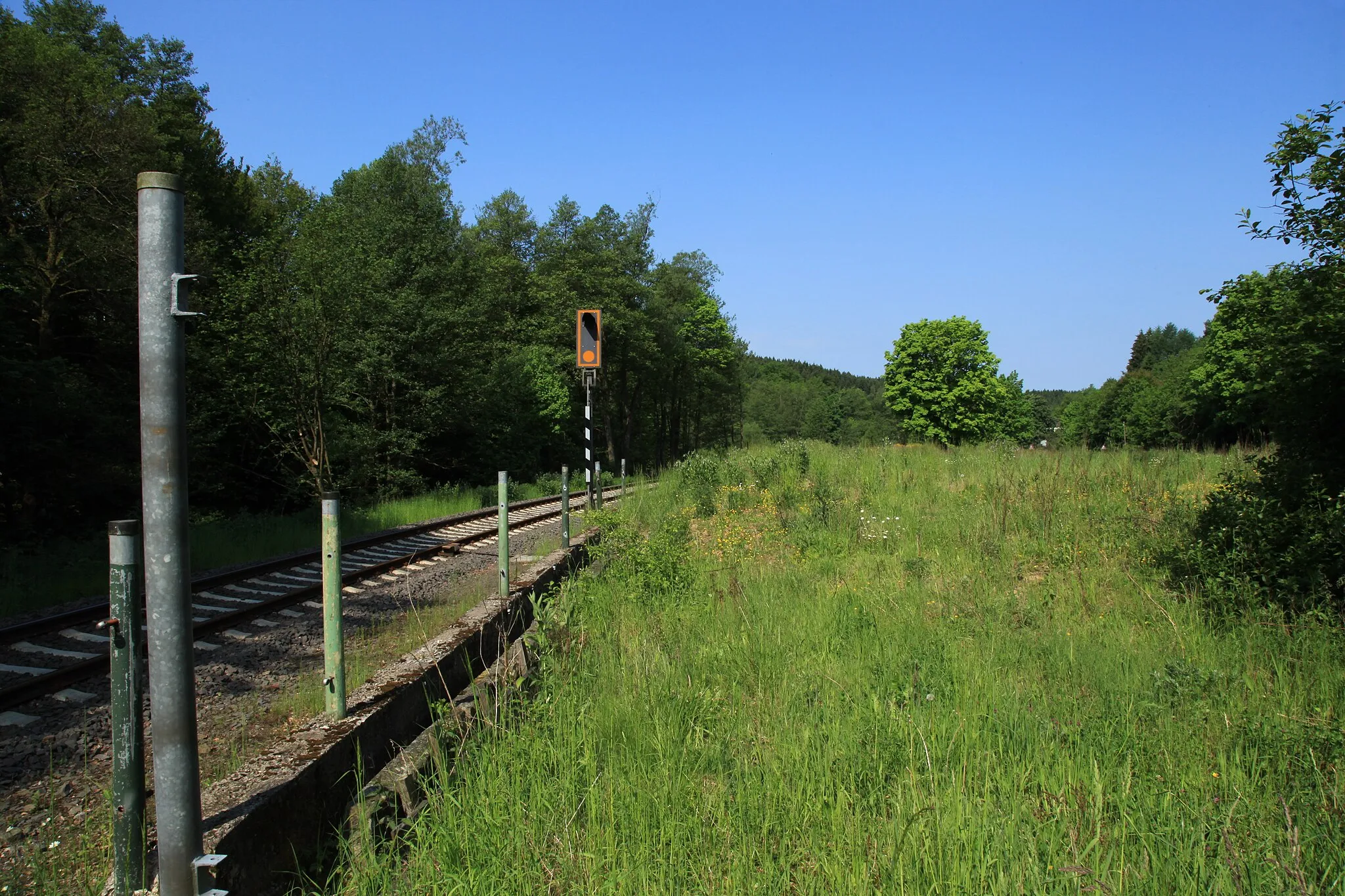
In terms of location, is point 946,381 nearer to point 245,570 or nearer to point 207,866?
point 245,570

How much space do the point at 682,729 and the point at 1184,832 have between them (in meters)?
2.07

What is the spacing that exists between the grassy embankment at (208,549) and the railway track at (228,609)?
0.92 m

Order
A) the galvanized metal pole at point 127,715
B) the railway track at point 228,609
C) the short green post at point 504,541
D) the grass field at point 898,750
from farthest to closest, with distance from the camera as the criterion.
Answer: the short green post at point 504,541 < the railway track at point 228,609 < the grass field at point 898,750 < the galvanized metal pole at point 127,715

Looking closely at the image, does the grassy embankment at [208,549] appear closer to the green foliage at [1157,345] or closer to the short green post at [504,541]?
the short green post at [504,541]

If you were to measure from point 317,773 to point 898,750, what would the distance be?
8.04 feet

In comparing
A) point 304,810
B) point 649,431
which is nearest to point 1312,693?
point 304,810

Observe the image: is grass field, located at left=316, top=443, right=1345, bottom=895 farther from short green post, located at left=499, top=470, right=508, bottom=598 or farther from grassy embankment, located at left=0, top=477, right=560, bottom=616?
grassy embankment, located at left=0, top=477, right=560, bottom=616

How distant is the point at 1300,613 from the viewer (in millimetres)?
5602

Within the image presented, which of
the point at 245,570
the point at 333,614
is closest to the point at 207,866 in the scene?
the point at 333,614

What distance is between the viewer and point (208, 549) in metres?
10.3

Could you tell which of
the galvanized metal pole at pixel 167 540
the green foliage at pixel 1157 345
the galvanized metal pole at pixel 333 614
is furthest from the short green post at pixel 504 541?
the green foliage at pixel 1157 345

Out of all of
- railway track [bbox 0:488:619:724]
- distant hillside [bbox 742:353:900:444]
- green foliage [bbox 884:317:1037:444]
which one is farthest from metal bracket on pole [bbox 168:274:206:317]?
distant hillside [bbox 742:353:900:444]

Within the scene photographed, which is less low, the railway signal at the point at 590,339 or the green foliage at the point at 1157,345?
the green foliage at the point at 1157,345

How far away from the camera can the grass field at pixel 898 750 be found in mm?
2580
